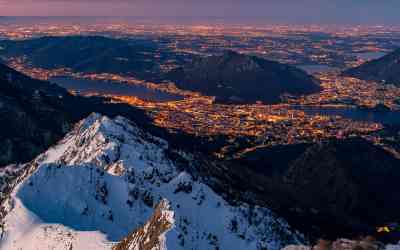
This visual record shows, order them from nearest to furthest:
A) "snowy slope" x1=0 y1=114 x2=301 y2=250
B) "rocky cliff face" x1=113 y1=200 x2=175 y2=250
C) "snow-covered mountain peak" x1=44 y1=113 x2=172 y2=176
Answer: "rocky cliff face" x1=113 y1=200 x2=175 y2=250 → "snowy slope" x1=0 y1=114 x2=301 y2=250 → "snow-covered mountain peak" x1=44 y1=113 x2=172 y2=176

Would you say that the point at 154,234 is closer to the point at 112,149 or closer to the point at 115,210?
the point at 115,210

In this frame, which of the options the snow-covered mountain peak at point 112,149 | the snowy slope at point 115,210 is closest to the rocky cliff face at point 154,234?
the snowy slope at point 115,210

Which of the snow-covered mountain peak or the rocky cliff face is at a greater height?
the rocky cliff face

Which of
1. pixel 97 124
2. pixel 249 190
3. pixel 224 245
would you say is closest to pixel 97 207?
pixel 224 245

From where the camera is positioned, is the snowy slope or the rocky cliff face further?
the snowy slope

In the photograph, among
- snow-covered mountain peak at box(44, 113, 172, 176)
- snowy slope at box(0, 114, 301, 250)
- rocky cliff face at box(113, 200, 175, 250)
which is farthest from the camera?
snow-covered mountain peak at box(44, 113, 172, 176)

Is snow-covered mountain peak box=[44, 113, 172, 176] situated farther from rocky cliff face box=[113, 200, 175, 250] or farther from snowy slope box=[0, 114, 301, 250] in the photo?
rocky cliff face box=[113, 200, 175, 250]

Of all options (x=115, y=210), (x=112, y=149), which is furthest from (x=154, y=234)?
(x=112, y=149)

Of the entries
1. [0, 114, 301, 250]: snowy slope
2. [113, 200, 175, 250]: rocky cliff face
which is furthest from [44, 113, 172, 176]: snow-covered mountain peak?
[113, 200, 175, 250]: rocky cliff face
